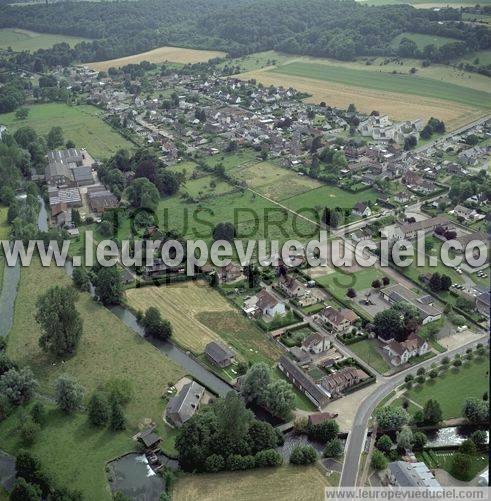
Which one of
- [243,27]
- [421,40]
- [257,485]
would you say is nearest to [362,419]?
[257,485]

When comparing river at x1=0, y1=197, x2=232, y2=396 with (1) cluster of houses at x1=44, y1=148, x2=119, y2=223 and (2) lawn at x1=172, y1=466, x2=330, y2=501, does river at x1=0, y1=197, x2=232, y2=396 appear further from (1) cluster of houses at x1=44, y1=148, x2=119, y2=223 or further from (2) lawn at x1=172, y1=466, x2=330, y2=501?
(1) cluster of houses at x1=44, y1=148, x2=119, y2=223

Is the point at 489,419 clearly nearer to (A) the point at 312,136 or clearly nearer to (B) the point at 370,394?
→ (B) the point at 370,394

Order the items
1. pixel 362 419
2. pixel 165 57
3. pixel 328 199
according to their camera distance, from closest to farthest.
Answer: pixel 362 419 → pixel 328 199 → pixel 165 57

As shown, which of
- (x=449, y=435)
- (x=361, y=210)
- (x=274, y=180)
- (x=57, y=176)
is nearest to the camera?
(x=449, y=435)

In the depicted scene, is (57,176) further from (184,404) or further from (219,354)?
(184,404)

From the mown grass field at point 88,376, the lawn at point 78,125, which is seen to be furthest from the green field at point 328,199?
the lawn at point 78,125

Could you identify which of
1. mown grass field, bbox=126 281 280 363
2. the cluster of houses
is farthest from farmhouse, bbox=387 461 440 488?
the cluster of houses

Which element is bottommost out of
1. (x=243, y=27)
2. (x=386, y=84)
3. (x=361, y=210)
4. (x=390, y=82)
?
(x=361, y=210)

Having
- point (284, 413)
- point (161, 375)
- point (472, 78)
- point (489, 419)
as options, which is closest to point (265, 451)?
point (284, 413)
